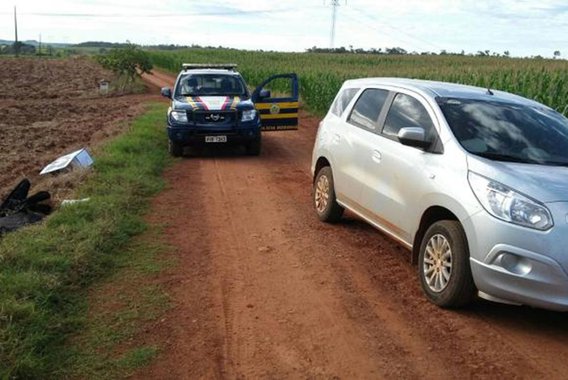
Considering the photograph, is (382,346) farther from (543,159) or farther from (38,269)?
(38,269)

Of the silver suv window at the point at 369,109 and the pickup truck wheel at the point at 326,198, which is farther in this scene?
the pickup truck wheel at the point at 326,198

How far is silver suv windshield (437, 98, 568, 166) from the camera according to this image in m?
5.05

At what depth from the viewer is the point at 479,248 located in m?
4.41

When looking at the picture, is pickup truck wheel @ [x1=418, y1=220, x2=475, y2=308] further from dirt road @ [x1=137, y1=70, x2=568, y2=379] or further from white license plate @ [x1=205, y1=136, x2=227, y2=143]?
→ white license plate @ [x1=205, y1=136, x2=227, y2=143]

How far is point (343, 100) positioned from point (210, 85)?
21.2ft

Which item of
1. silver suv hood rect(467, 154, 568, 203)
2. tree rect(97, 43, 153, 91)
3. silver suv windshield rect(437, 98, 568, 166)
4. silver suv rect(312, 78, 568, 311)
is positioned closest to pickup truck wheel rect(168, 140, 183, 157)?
silver suv rect(312, 78, 568, 311)

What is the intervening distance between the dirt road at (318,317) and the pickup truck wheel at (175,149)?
4.89 metres

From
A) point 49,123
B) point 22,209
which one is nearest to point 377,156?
point 22,209

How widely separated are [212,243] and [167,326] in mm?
2165

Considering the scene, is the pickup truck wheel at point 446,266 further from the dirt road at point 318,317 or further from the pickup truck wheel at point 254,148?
the pickup truck wheel at point 254,148

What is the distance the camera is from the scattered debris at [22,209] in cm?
762

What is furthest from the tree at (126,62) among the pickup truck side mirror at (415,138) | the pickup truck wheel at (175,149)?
the pickup truck side mirror at (415,138)

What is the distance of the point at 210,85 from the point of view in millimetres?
13266

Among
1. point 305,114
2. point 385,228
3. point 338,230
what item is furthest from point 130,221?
point 305,114
